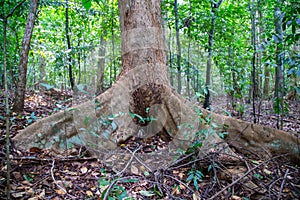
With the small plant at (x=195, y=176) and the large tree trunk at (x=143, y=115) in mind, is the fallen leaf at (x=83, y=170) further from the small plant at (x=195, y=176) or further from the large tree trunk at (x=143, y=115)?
the small plant at (x=195, y=176)

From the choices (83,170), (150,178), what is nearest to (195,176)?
(150,178)

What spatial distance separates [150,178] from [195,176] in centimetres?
42

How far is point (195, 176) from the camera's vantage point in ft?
7.40

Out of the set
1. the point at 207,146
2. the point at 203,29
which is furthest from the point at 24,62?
the point at 203,29

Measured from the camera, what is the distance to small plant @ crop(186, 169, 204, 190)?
2.22 metres

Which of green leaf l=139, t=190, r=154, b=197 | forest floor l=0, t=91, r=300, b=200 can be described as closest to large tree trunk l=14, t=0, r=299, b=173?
forest floor l=0, t=91, r=300, b=200

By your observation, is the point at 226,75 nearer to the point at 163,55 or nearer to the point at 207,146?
the point at 163,55

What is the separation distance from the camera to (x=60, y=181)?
2.20 meters

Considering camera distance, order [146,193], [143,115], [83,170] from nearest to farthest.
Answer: [146,193]
[83,170]
[143,115]

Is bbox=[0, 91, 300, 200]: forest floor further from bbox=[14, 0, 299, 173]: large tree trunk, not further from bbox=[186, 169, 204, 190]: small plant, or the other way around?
bbox=[14, 0, 299, 173]: large tree trunk

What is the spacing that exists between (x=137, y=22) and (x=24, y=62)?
64.8 inches

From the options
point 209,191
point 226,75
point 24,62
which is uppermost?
point 24,62

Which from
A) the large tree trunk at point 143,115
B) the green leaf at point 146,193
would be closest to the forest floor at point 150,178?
the green leaf at point 146,193

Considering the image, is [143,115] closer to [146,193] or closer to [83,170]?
[83,170]
